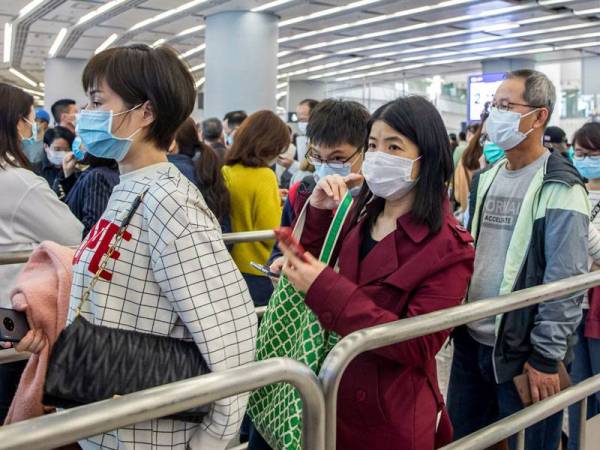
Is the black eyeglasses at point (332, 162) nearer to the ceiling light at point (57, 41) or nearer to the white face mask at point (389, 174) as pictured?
the white face mask at point (389, 174)

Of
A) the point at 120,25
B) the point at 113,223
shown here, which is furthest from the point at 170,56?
the point at 120,25

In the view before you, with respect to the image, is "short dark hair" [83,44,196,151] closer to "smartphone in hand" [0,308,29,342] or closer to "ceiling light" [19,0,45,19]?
"smartphone in hand" [0,308,29,342]

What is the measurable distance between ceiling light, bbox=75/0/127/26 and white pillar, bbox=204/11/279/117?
1.62m

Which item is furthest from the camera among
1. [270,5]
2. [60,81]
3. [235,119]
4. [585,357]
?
[60,81]

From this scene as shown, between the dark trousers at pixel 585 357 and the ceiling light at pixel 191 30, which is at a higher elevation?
the ceiling light at pixel 191 30

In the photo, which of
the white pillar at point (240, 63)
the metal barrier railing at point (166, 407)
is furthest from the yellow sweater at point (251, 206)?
the white pillar at point (240, 63)

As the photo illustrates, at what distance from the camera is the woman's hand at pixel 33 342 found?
1.45 metres

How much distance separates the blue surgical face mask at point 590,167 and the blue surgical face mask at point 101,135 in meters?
2.76

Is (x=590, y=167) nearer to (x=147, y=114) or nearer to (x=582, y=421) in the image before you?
(x=582, y=421)

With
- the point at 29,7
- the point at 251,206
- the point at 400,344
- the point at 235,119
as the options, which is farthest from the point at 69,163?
the point at 29,7

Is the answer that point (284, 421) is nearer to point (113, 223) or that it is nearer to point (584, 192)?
point (113, 223)

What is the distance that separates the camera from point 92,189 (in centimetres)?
319

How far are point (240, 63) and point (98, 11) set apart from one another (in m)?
3.00

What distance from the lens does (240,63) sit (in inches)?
445
